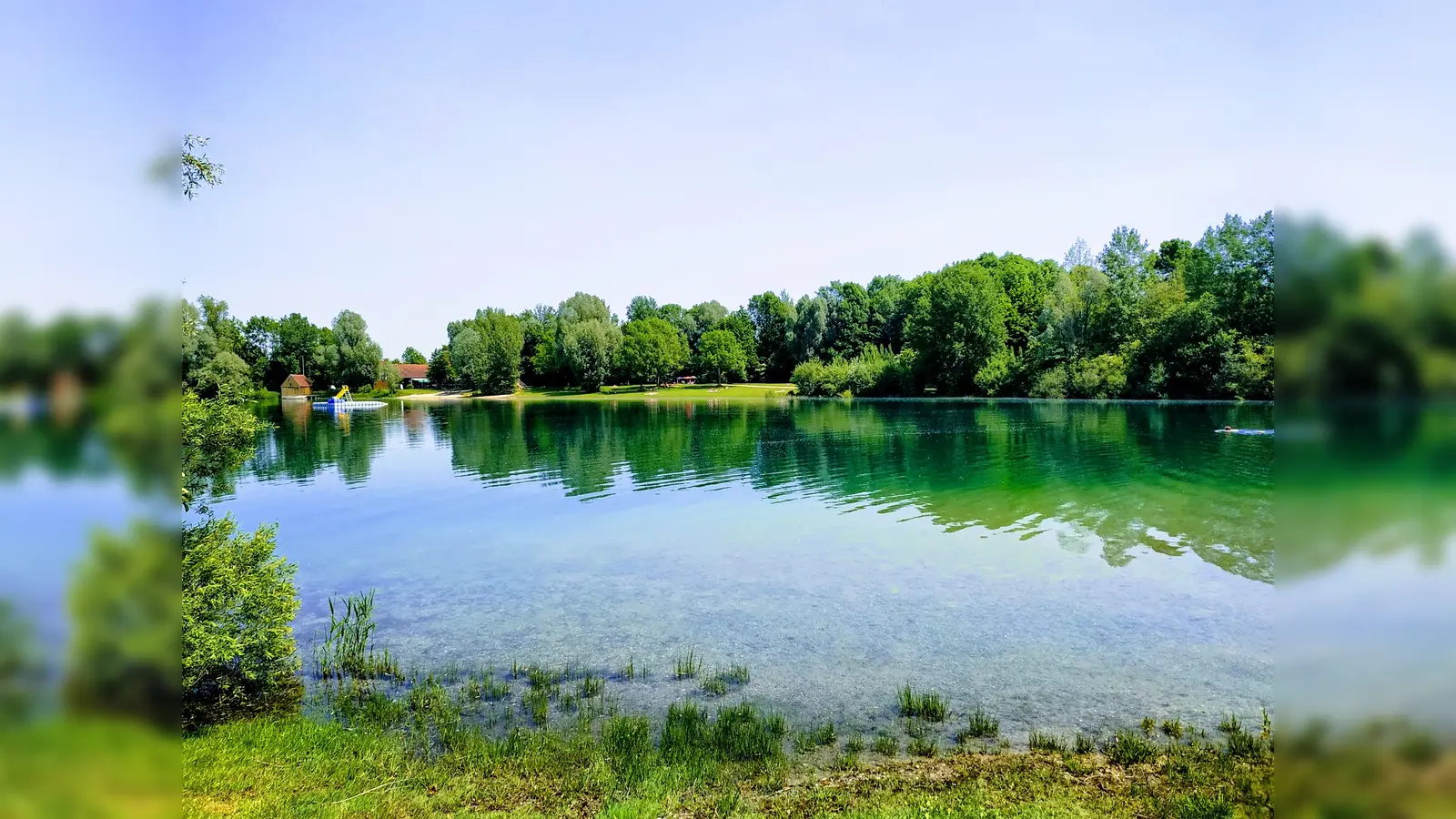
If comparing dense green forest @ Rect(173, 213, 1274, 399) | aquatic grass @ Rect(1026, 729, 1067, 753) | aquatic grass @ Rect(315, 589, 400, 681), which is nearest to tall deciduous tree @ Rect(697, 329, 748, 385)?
dense green forest @ Rect(173, 213, 1274, 399)

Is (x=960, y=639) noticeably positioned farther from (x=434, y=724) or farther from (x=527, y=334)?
(x=527, y=334)

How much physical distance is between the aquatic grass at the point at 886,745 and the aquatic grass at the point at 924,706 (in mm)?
775

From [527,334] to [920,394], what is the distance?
7677 centimetres

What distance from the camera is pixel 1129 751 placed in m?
7.51

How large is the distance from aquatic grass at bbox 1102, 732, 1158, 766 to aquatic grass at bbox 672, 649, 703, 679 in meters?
5.25

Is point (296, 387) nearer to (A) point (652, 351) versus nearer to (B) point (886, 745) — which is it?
(A) point (652, 351)

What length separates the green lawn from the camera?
110688 millimetres

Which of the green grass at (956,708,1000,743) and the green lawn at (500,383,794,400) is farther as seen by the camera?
the green lawn at (500,383,794,400)

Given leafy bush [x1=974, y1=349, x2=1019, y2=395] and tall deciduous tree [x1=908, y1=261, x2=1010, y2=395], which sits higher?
tall deciduous tree [x1=908, y1=261, x2=1010, y2=395]

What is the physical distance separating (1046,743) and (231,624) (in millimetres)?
9220
